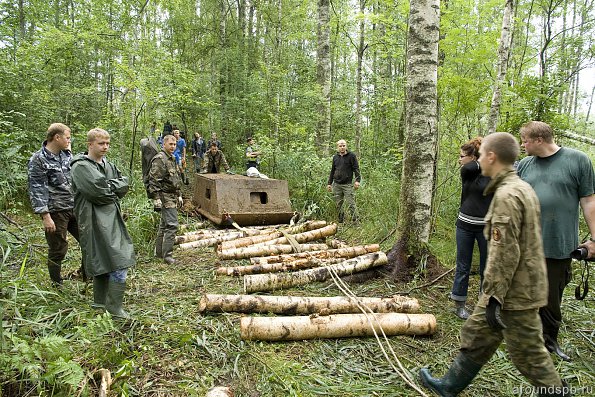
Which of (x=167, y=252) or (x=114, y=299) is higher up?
(x=114, y=299)

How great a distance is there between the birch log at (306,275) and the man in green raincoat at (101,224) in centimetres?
149

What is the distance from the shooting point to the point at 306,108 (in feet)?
42.3

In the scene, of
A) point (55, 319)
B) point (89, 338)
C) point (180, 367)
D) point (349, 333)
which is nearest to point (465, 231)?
point (349, 333)

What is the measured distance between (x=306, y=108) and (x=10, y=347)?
11649 mm

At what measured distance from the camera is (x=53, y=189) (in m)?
4.26

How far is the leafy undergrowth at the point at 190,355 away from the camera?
2.34 metres

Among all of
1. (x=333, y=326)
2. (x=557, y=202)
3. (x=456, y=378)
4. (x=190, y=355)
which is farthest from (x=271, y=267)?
(x=557, y=202)

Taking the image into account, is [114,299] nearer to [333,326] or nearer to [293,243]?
[333,326]

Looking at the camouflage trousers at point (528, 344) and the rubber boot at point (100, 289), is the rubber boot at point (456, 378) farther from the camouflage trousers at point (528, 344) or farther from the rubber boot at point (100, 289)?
the rubber boot at point (100, 289)

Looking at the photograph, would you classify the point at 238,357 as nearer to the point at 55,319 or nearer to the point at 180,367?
the point at 180,367

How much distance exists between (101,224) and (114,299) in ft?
2.60

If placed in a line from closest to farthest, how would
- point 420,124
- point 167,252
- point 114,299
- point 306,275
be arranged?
point 114,299 → point 306,275 → point 420,124 → point 167,252

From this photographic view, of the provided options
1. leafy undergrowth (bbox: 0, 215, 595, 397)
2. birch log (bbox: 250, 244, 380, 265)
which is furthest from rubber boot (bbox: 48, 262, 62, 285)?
birch log (bbox: 250, 244, 380, 265)

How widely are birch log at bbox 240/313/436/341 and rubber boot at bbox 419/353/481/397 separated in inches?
32.2
